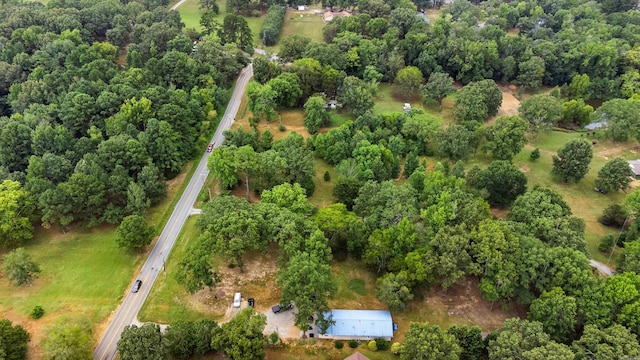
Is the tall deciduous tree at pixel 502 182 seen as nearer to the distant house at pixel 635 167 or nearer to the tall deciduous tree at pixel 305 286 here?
the distant house at pixel 635 167

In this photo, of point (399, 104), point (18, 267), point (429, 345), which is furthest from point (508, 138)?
point (18, 267)

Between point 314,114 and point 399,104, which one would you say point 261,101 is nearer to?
point 314,114

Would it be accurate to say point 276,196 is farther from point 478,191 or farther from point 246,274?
point 478,191

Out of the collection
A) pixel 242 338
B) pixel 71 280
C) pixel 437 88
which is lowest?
pixel 71 280

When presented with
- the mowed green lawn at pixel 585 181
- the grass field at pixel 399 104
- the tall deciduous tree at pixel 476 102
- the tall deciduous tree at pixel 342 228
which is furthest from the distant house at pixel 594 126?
the tall deciduous tree at pixel 342 228

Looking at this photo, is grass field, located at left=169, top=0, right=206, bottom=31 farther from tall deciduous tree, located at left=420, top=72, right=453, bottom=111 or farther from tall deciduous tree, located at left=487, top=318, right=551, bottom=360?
tall deciduous tree, located at left=487, top=318, right=551, bottom=360

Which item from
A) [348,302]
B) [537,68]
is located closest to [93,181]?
[348,302]
